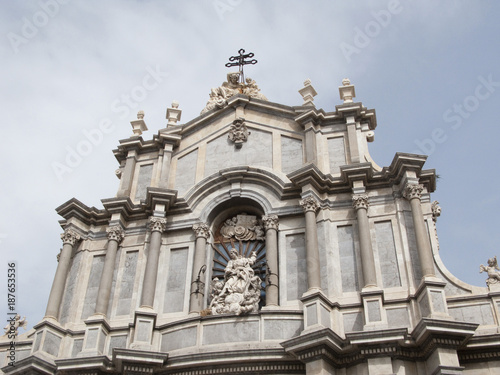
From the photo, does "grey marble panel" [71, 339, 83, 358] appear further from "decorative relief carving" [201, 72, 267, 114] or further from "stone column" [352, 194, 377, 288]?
"decorative relief carving" [201, 72, 267, 114]

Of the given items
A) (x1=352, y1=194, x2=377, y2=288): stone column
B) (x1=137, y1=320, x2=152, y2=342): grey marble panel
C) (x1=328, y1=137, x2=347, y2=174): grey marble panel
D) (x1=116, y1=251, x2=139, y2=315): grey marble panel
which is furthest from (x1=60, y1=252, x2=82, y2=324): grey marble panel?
(x1=352, y1=194, x2=377, y2=288): stone column

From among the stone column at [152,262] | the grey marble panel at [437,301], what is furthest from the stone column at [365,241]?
the stone column at [152,262]

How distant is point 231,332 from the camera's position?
13.5m

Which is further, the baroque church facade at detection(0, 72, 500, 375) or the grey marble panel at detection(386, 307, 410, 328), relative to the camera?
the grey marble panel at detection(386, 307, 410, 328)

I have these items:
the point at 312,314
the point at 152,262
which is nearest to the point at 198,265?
the point at 152,262

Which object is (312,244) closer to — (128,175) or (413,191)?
(413,191)

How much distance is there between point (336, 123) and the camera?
57.6 feet

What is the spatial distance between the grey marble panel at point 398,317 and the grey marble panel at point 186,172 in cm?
692

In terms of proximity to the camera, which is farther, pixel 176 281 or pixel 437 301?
pixel 176 281

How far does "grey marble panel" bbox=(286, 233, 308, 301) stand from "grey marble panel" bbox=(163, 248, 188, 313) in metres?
2.72

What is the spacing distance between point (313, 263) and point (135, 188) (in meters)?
6.48

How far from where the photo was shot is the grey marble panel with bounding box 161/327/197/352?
13758mm

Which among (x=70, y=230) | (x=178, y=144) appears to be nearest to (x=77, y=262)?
(x=70, y=230)

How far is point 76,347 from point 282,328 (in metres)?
5.19
